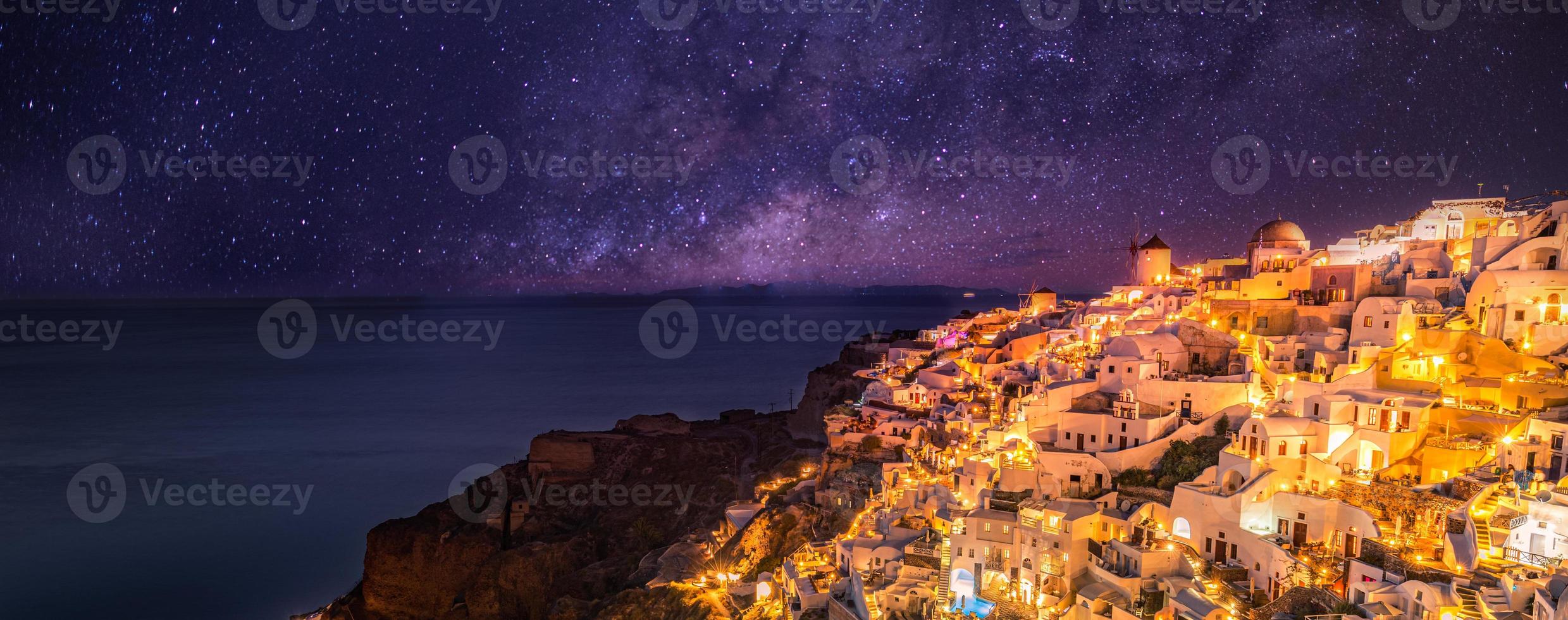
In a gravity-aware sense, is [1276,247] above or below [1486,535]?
above

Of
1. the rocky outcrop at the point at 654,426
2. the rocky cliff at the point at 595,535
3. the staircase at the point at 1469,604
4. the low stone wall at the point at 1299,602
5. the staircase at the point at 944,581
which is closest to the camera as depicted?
the staircase at the point at 1469,604

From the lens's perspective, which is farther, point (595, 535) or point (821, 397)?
point (821, 397)

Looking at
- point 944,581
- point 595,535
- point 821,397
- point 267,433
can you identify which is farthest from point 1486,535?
point 267,433

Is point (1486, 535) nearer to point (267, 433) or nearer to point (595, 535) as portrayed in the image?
point (595, 535)

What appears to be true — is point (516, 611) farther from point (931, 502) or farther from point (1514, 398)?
point (1514, 398)

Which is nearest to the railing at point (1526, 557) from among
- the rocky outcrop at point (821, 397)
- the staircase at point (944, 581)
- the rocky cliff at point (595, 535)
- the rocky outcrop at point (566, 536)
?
the staircase at point (944, 581)

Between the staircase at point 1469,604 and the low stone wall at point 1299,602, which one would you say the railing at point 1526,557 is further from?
the low stone wall at point 1299,602
